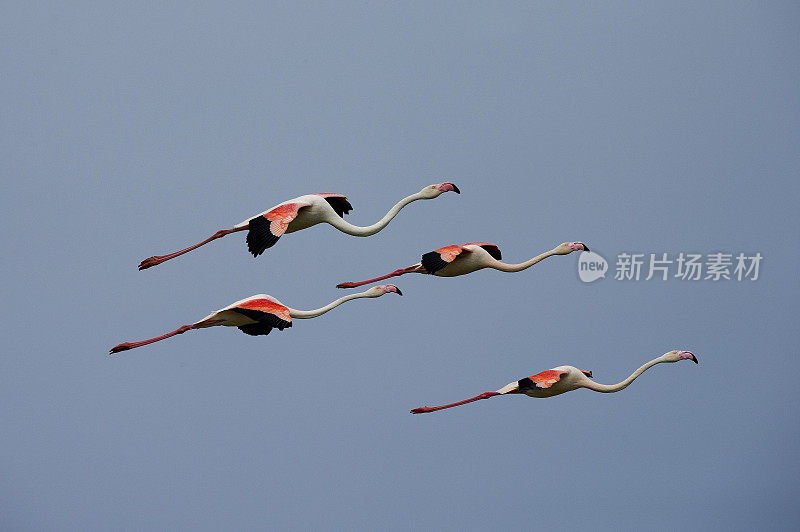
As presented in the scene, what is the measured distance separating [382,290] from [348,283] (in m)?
0.23

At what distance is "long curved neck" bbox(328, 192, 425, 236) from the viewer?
291 inches

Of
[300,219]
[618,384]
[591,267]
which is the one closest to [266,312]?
[300,219]

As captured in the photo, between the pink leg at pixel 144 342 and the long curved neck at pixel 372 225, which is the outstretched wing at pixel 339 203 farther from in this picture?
the pink leg at pixel 144 342

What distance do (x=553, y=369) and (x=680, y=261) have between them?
60.7 inches

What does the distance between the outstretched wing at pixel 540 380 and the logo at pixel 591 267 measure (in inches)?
34.4

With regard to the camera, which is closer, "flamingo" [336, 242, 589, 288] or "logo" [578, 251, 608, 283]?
"flamingo" [336, 242, 589, 288]

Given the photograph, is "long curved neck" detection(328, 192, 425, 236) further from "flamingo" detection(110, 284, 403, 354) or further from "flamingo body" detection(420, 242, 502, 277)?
"flamingo" detection(110, 284, 403, 354)

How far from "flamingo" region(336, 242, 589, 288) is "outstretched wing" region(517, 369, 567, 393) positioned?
2.36 ft

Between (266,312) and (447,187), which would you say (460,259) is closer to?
(447,187)

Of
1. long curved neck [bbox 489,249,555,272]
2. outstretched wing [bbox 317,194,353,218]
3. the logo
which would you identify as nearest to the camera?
outstretched wing [bbox 317,194,353,218]

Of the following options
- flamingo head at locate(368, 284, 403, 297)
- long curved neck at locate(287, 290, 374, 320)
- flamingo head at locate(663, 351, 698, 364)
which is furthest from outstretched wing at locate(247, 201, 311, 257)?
flamingo head at locate(663, 351, 698, 364)

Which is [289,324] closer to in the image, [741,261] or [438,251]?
[438,251]

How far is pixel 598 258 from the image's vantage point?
8.66 m

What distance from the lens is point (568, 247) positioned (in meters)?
8.34
